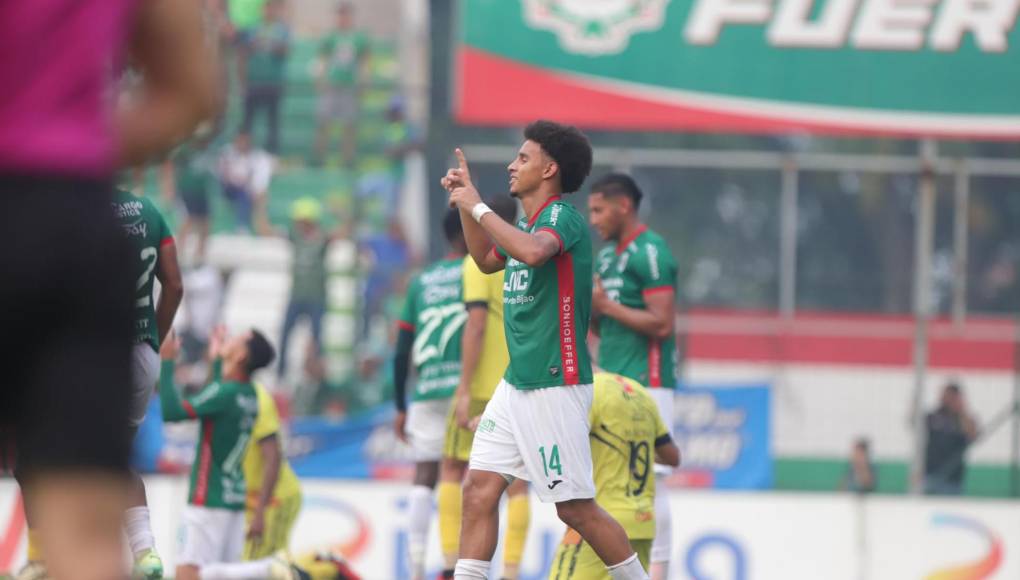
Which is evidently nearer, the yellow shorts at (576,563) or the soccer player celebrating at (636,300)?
the yellow shorts at (576,563)

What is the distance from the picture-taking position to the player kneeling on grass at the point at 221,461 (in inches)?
377

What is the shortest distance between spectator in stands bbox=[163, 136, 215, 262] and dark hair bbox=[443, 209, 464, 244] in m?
8.99

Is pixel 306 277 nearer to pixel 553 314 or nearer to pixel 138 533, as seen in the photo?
pixel 138 533

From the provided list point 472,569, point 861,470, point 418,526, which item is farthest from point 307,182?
point 472,569

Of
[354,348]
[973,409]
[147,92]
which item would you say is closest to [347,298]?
[354,348]

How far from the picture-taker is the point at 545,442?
669 centimetres

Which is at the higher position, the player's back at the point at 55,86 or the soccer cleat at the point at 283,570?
the player's back at the point at 55,86

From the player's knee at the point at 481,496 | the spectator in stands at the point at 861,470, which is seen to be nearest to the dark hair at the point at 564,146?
the player's knee at the point at 481,496

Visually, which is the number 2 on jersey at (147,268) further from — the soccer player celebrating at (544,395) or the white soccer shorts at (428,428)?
the white soccer shorts at (428,428)

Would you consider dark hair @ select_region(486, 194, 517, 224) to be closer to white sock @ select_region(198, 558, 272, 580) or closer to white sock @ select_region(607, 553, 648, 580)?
white sock @ select_region(607, 553, 648, 580)

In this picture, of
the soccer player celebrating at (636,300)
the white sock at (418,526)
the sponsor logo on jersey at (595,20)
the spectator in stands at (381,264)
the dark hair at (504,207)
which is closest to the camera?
the dark hair at (504,207)

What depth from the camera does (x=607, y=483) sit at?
24.5ft

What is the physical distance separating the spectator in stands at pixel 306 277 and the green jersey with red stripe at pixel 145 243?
10199mm

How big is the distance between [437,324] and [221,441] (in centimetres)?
147
